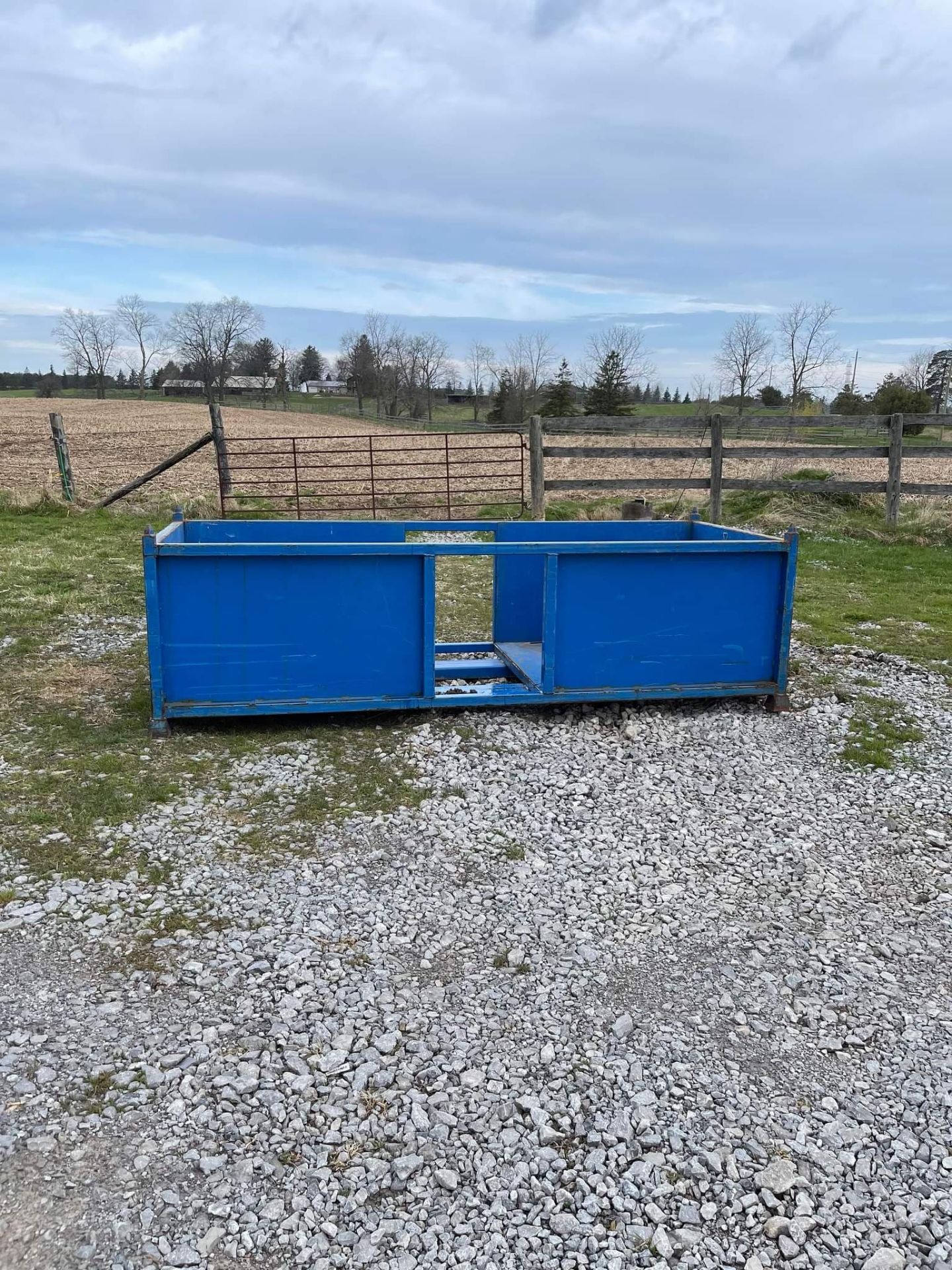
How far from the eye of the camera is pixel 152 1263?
97.8 inches

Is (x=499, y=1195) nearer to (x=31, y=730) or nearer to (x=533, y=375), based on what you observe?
(x=31, y=730)

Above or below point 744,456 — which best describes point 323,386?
above

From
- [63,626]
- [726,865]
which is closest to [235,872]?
[726,865]

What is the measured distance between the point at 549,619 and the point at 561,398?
42.0m

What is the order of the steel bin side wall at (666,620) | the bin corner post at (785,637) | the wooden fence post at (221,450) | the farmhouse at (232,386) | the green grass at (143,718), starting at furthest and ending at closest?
1. the farmhouse at (232,386)
2. the wooden fence post at (221,450)
3. the bin corner post at (785,637)
4. the steel bin side wall at (666,620)
5. the green grass at (143,718)

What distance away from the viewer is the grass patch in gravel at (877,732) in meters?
6.03

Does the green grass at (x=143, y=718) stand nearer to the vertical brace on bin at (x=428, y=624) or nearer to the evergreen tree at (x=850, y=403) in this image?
the vertical brace on bin at (x=428, y=624)

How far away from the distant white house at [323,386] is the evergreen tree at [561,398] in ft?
137

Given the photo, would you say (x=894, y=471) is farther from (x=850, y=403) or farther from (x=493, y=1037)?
(x=850, y=403)

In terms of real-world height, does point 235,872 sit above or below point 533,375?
below

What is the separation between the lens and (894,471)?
14.2 m

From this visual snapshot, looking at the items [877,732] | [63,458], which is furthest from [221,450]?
[877,732]

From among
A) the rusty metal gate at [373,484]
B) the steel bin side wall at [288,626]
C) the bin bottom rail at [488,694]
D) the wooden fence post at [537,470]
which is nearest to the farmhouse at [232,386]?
the rusty metal gate at [373,484]

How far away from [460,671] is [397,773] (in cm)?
177
